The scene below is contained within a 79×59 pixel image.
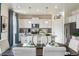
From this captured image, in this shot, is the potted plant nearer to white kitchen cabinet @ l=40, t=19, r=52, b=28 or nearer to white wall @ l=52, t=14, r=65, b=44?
white wall @ l=52, t=14, r=65, b=44

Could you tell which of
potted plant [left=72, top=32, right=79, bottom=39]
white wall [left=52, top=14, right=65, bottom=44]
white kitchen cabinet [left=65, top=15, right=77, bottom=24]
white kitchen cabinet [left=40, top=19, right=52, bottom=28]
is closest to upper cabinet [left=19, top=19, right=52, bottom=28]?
white kitchen cabinet [left=40, top=19, right=52, bottom=28]

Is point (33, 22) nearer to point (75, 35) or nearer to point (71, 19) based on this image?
point (71, 19)

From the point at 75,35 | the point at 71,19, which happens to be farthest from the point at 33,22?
the point at 75,35

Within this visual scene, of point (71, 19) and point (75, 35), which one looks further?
point (71, 19)

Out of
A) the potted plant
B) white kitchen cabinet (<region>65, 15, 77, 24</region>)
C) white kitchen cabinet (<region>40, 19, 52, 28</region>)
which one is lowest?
the potted plant

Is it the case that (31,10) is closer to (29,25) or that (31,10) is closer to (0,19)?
(29,25)

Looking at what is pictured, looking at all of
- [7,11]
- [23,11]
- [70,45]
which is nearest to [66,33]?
[70,45]

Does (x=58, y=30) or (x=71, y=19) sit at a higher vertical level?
(x=71, y=19)

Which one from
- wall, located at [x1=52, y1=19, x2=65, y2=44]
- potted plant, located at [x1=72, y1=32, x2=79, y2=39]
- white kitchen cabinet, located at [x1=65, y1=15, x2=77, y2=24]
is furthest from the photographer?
wall, located at [x1=52, y1=19, x2=65, y2=44]

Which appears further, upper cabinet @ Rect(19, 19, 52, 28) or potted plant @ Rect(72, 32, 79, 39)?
upper cabinet @ Rect(19, 19, 52, 28)

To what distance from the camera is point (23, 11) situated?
2748mm

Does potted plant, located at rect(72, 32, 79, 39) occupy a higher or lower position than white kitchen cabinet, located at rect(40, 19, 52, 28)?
lower

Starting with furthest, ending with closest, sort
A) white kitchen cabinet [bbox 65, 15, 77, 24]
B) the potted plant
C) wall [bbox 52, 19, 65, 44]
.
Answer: wall [bbox 52, 19, 65, 44] < white kitchen cabinet [bbox 65, 15, 77, 24] < the potted plant

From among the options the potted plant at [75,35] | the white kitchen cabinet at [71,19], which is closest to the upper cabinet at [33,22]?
the white kitchen cabinet at [71,19]
